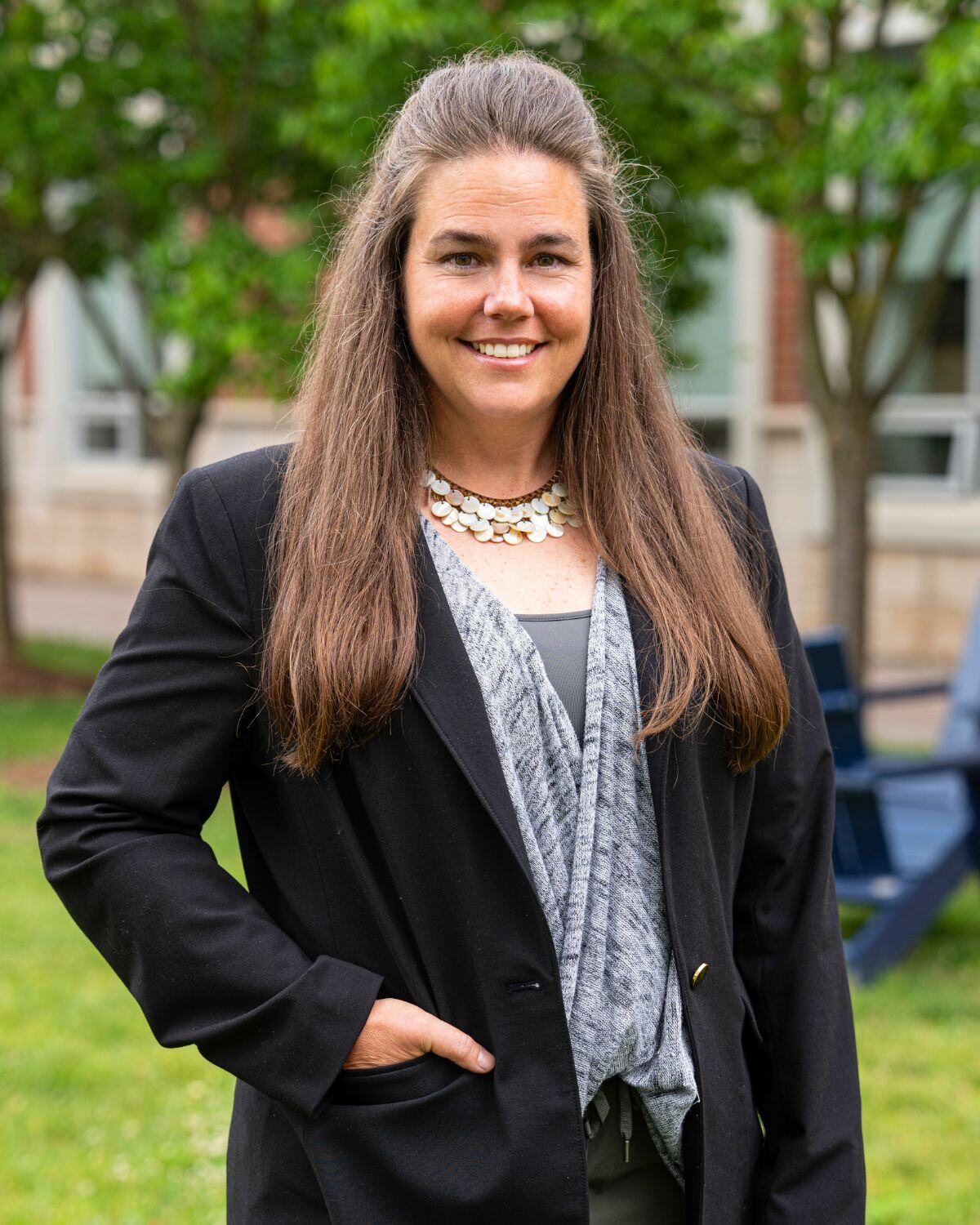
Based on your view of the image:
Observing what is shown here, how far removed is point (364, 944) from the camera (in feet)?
5.90

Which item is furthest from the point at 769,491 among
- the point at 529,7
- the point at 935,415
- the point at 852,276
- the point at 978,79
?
the point at 978,79

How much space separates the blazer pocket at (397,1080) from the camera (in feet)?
5.73

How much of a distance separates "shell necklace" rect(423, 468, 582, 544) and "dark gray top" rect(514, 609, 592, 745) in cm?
13

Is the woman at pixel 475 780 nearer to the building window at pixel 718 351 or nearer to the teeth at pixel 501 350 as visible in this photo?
the teeth at pixel 501 350

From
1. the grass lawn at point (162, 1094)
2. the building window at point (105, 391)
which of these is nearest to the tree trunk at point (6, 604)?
the grass lawn at point (162, 1094)

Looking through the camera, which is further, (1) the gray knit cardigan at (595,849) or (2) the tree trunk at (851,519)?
(2) the tree trunk at (851,519)

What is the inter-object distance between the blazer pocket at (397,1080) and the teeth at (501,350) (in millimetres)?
838

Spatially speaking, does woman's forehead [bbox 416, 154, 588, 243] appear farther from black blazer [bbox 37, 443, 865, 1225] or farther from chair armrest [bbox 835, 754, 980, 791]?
chair armrest [bbox 835, 754, 980, 791]

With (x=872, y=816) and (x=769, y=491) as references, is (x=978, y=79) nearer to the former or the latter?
(x=872, y=816)

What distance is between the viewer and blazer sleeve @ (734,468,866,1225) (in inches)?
76.7

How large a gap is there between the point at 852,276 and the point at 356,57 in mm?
2695

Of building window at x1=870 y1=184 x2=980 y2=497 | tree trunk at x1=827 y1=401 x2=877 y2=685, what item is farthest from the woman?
building window at x1=870 y1=184 x2=980 y2=497

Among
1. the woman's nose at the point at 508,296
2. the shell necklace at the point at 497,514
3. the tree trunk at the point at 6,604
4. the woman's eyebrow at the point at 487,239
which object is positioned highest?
the woman's eyebrow at the point at 487,239

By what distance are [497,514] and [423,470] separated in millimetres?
118
